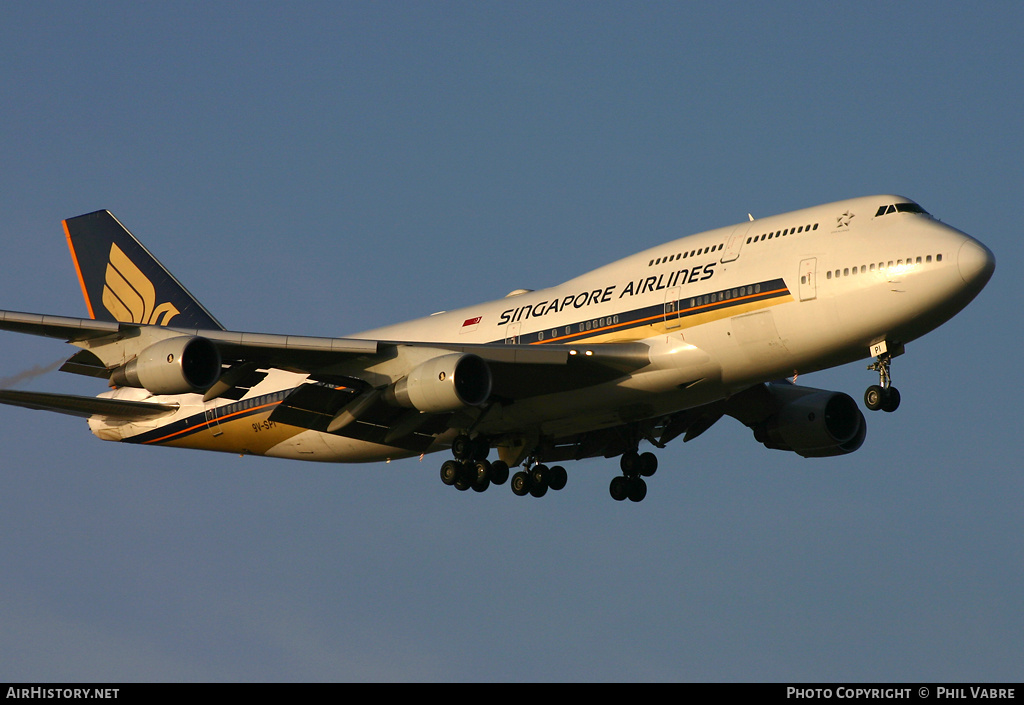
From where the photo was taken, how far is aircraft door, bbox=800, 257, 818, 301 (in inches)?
1280

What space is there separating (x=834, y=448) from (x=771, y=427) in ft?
7.27

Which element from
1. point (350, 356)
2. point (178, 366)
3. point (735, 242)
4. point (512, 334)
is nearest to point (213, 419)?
point (350, 356)

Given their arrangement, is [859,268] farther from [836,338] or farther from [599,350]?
[599,350]

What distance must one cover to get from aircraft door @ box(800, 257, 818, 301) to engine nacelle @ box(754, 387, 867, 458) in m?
10.7

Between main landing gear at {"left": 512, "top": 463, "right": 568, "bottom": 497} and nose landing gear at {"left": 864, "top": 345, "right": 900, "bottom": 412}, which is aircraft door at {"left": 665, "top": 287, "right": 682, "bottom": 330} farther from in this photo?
main landing gear at {"left": 512, "top": 463, "right": 568, "bottom": 497}

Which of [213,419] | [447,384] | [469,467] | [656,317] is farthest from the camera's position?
[213,419]

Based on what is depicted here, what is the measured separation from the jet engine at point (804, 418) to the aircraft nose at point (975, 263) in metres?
11.5

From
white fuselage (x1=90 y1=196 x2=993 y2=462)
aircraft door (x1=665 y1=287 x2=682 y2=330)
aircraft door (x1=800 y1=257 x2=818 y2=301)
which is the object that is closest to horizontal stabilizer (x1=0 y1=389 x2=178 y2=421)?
white fuselage (x1=90 y1=196 x2=993 y2=462)

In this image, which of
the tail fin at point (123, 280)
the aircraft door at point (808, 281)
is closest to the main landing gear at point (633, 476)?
the aircraft door at point (808, 281)

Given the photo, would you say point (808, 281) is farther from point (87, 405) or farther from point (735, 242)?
point (87, 405)

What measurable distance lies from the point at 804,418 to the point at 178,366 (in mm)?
20703

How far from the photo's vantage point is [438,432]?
130 feet

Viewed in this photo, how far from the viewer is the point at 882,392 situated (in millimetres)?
32594
